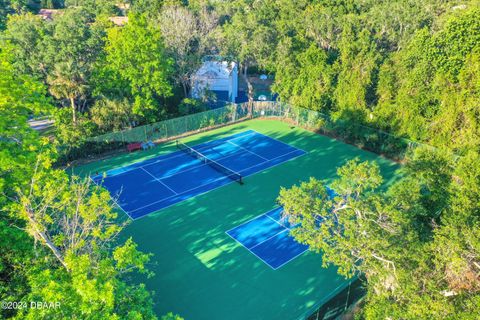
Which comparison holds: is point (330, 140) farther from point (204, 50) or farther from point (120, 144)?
point (120, 144)

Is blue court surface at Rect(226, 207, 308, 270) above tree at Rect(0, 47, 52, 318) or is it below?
below

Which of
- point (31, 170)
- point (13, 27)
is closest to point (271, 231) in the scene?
point (31, 170)

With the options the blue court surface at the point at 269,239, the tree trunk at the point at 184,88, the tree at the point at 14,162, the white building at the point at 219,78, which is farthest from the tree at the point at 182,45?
the blue court surface at the point at 269,239

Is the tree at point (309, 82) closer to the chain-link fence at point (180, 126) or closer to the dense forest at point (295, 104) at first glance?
the dense forest at point (295, 104)

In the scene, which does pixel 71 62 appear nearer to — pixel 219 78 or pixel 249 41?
pixel 249 41

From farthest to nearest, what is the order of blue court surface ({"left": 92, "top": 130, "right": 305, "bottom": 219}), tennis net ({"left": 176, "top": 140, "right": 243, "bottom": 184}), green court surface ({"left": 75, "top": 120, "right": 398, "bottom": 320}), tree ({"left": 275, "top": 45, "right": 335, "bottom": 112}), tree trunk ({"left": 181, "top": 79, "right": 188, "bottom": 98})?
tree trunk ({"left": 181, "top": 79, "right": 188, "bottom": 98}) → tree ({"left": 275, "top": 45, "right": 335, "bottom": 112}) → tennis net ({"left": 176, "top": 140, "right": 243, "bottom": 184}) → blue court surface ({"left": 92, "top": 130, "right": 305, "bottom": 219}) → green court surface ({"left": 75, "top": 120, "right": 398, "bottom": 320})

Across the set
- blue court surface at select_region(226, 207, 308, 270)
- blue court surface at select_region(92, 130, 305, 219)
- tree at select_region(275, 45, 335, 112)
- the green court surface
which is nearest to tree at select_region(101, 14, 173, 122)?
blue court surface at select_region(92, 130, 305, 219)

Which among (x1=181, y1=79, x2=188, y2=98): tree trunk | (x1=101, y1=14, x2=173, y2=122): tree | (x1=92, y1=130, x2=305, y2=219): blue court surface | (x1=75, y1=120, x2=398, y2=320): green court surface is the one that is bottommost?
(x1=75, y1=120, x2=398, y2=320): green court surface

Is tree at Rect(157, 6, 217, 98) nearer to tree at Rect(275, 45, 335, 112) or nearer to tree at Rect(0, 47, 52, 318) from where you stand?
tree at Rect(275, 45, 335, 112)
